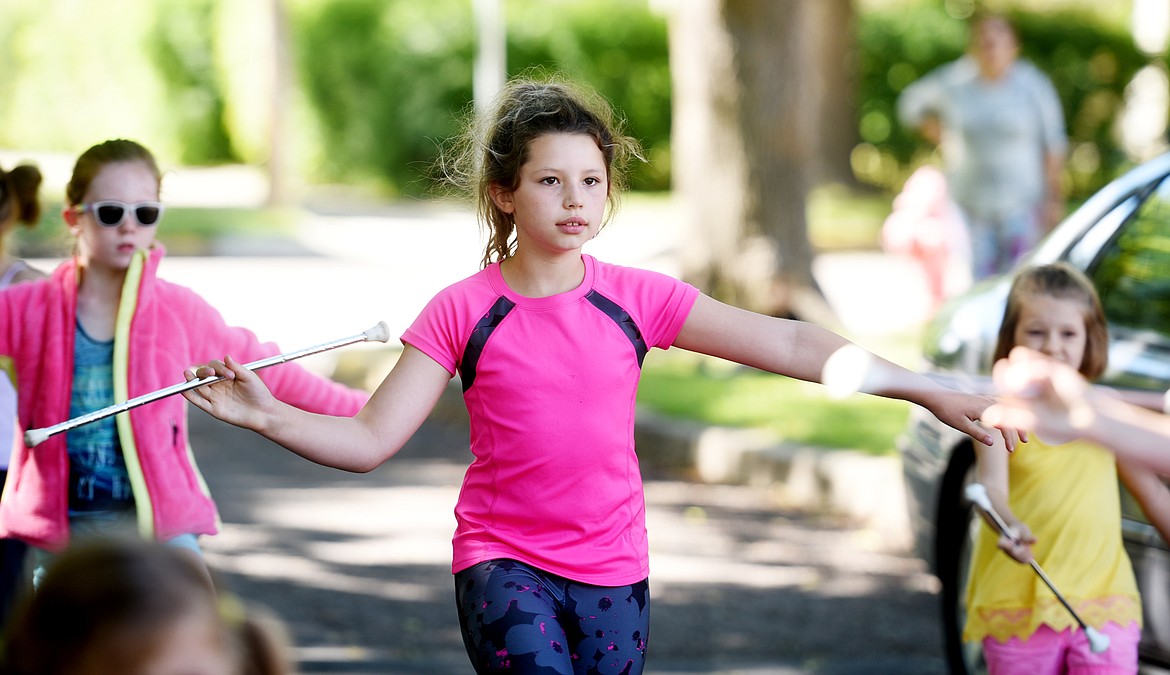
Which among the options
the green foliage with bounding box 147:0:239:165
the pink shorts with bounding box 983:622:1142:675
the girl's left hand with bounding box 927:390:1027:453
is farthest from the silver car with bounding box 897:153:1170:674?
the green foliage with bounding box 147:0:239:165

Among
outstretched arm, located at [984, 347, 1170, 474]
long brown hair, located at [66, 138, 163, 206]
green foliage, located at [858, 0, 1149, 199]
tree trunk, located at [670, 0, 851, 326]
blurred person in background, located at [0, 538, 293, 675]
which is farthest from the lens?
green foliage, located at [858, 0, 1149, 199]

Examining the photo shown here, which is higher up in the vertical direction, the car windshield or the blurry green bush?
the blurry green bush

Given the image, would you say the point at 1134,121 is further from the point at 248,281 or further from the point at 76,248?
the point at 76,248

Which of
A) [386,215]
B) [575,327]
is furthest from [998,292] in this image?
[386,215]

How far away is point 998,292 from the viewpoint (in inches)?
226

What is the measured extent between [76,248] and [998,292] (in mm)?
3105

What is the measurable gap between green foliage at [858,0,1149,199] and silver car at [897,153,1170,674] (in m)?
22.1

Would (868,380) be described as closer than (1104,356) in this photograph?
Yes

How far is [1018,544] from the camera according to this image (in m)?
3.78

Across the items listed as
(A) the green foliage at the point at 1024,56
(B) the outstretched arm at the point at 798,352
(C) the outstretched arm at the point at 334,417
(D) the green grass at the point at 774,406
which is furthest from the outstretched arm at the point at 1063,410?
(A) the green foliage at the point at 1024,56

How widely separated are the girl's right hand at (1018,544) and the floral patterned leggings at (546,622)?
2.83ft

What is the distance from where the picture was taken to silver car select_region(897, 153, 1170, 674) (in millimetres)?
5039

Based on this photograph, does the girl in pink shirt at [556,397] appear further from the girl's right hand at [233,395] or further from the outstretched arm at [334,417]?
the girl's right hand at [233,395]

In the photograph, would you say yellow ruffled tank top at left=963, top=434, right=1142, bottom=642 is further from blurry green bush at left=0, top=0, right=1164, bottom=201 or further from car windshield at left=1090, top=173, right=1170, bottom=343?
blurry green bush at left=0, top=0, right=1164, bottom=201
